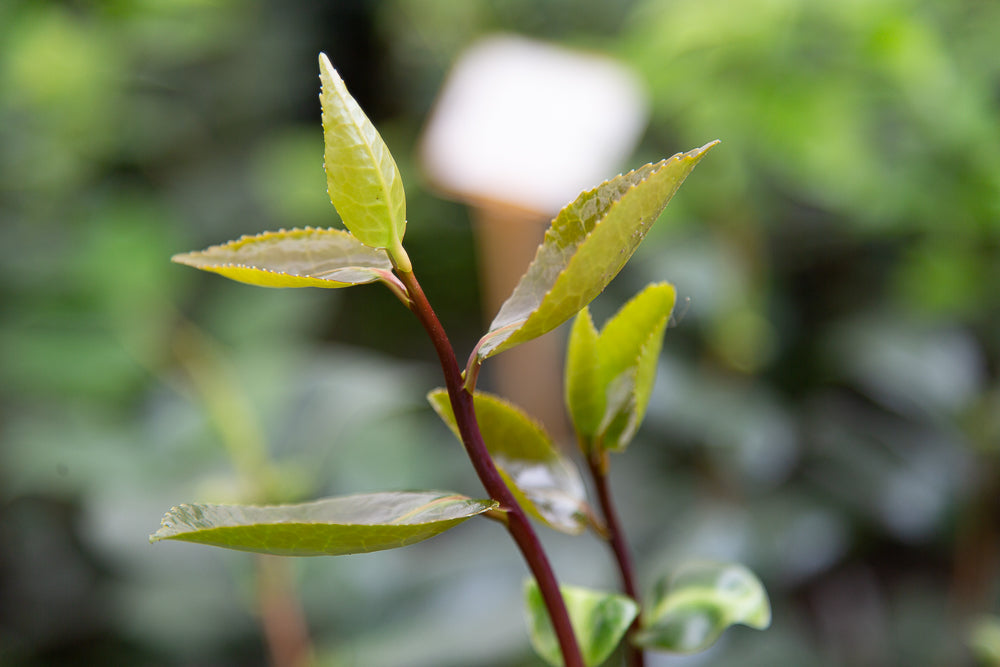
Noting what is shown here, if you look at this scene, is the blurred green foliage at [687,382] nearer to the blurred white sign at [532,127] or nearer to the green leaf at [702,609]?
the blurred white sign at [532,127]

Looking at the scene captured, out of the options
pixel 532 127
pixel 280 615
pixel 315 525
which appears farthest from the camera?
pixel 532 127

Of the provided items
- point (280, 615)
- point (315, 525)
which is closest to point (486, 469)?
point (315, 525)

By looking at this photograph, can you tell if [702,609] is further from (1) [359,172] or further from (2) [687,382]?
(2) [687,382]

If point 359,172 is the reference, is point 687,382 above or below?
below

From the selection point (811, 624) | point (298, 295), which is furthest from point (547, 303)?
point (298, 295)

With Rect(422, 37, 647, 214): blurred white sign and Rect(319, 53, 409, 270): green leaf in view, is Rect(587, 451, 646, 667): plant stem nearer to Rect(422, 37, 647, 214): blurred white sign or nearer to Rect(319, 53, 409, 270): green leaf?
Rect(319, 53, 409, 270): green leaf

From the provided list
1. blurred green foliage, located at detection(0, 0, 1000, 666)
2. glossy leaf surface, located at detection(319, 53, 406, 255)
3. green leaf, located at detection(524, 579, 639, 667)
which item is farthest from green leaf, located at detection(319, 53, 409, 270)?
blurred green foliage, located at detection(0, 0, 1000, 666)

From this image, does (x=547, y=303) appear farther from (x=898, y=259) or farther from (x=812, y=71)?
(x=898, y=259)
